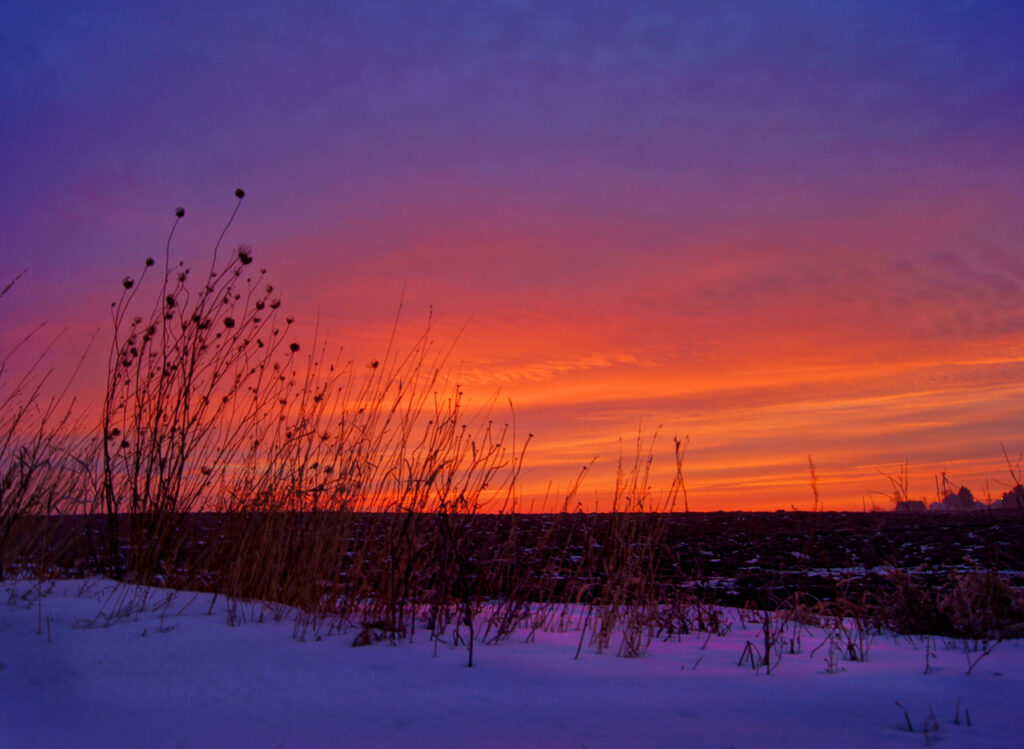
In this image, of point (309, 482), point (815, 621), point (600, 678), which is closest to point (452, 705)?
point (600, 678)

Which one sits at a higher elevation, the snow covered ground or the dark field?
the dark field

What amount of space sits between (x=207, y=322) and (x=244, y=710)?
3.44 meters

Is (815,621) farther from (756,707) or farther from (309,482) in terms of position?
(309,482)

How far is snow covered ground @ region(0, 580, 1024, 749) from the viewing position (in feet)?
7.15

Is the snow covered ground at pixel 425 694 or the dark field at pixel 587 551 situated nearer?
the snow covered ground at pixel 425 694

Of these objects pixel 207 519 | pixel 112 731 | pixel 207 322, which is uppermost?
pixel 207 322

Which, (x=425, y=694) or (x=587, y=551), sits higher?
(x=587, y=551)

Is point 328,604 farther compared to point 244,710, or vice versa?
point 328,604

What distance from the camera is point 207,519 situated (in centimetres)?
540

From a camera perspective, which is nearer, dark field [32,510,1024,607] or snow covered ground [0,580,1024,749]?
snow covered ground [0,580,1024,749]

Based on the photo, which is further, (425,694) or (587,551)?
(587,551)

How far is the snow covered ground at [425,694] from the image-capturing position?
2180 millimetres

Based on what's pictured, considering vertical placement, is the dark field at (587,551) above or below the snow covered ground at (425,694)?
above

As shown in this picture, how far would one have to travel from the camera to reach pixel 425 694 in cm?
256
